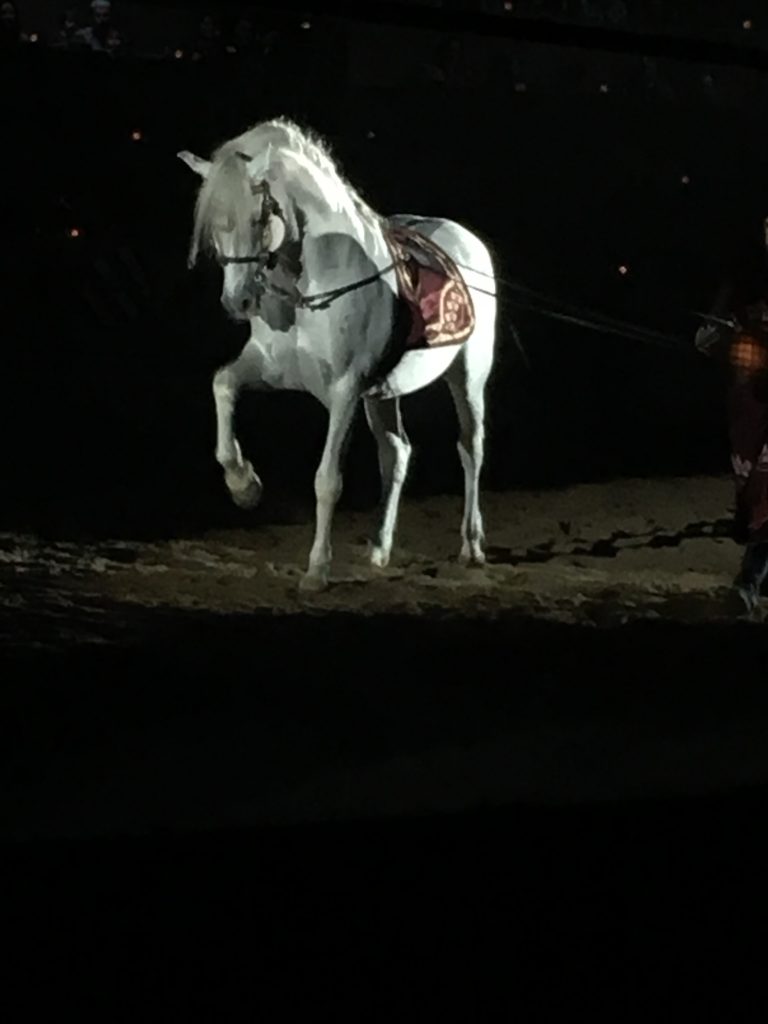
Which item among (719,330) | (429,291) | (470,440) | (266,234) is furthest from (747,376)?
(266,234)

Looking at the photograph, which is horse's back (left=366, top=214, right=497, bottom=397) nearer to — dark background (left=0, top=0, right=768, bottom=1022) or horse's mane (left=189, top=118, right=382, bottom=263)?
dark background (left=0, top=0, right=768, bottom=1022)

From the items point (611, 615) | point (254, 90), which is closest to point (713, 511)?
point (611, 615)

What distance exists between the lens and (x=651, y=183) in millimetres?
12531

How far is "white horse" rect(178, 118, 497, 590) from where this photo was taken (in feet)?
19.6

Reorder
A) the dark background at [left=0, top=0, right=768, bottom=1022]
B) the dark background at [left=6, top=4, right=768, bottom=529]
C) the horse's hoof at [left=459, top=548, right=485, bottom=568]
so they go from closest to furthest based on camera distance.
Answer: the dark background at [left=0, top=0, right=768, bottom=1022] < the horse's hoof at [left=459, top=548, right=485, bottom=568] < the dark background at [left=6, top=4, right=768, bottom=529]

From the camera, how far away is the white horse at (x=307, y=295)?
19.6 feet

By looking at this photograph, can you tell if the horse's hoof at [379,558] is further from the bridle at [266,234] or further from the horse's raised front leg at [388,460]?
the bridle at [266,234]

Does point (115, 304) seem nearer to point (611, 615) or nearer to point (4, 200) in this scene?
point (4, 200)

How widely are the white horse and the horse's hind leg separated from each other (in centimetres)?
34

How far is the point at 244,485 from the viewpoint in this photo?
664 centimetres

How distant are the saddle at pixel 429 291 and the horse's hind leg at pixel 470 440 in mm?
388

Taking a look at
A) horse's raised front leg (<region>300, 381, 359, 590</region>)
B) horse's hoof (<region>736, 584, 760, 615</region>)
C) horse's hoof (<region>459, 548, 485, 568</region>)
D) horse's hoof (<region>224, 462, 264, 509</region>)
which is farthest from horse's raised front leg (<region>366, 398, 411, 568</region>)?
horse's hoof (<region>736, 584, 760, 615</region>)

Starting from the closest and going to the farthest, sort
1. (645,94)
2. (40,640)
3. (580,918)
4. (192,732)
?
(580,918) < (192,732) < (40,640) < (645,94)

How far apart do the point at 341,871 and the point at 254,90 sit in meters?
7.00
